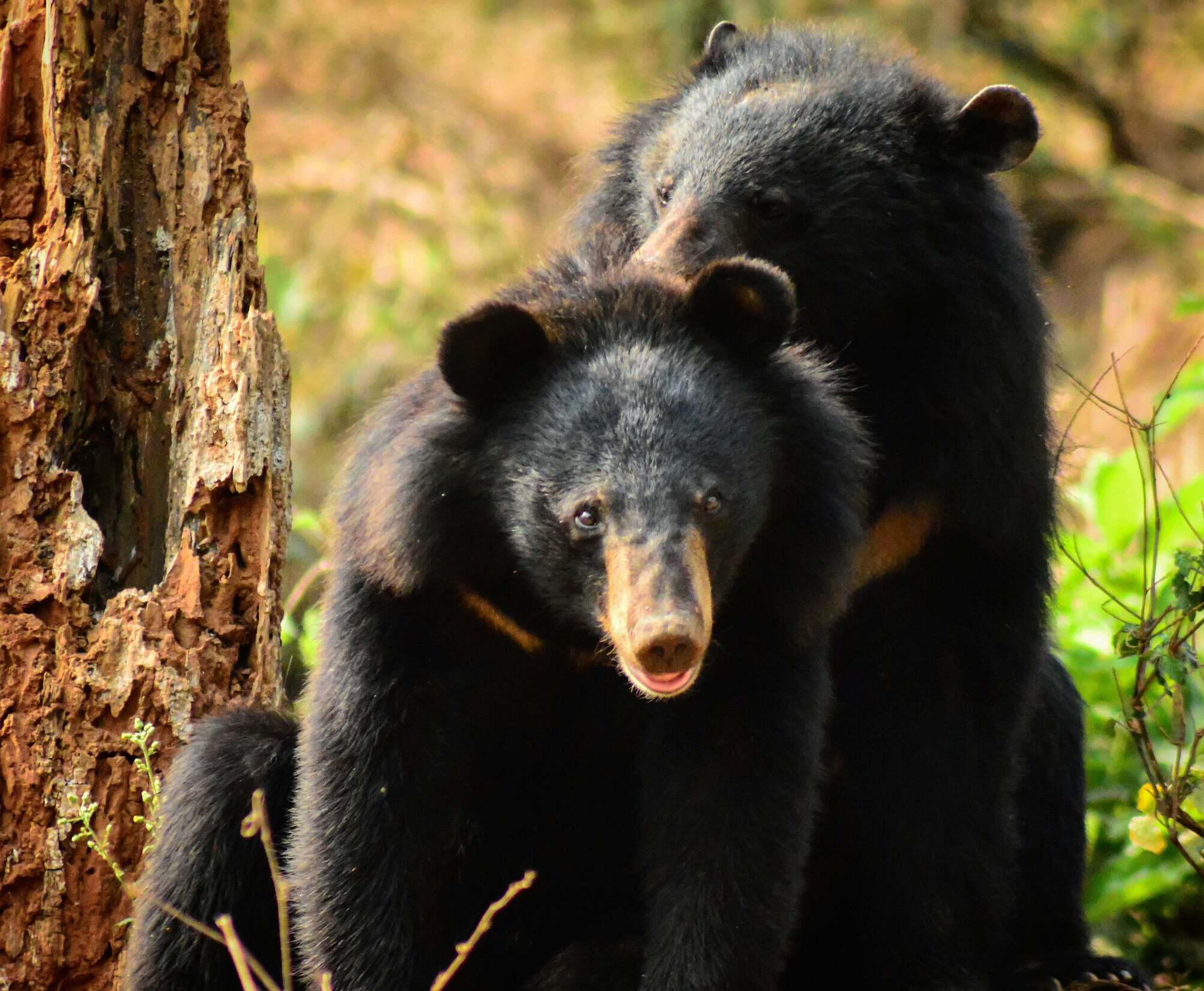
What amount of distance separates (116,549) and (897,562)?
6.77ft

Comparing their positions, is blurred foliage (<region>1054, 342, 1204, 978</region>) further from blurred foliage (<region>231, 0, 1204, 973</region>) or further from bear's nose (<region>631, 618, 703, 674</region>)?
blurred foliage (<region>231, 0, 1204, 973</region>)

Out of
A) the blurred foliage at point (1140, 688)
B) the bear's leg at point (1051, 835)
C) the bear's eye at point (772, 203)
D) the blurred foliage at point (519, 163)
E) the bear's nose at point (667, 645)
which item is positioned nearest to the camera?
the bear's nose at point (667, 645)

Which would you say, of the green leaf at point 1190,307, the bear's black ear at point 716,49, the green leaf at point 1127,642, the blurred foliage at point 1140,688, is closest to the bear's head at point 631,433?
the blurred foliage at point 1140,688

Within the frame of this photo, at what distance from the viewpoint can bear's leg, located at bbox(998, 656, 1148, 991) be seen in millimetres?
4906

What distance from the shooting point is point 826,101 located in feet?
15.4

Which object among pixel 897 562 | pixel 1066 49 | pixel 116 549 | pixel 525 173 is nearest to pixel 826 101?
pixel 897 562

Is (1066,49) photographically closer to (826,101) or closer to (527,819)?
(826,101)

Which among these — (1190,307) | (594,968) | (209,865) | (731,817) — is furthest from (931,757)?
(1190,307)

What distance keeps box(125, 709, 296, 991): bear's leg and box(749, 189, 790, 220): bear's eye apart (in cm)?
196

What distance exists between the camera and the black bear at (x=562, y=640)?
349 centimetres

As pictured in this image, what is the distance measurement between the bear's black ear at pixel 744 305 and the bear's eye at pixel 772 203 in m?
1.01

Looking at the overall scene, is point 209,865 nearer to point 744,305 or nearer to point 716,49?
point 744,305

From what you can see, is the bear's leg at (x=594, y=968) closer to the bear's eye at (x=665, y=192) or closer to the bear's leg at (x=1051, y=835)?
the bear's leg at (x=1051, y=835)

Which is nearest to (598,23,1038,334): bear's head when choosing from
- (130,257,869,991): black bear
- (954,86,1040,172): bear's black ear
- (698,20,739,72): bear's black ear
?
(954,86,1040,172): bear's black ear
